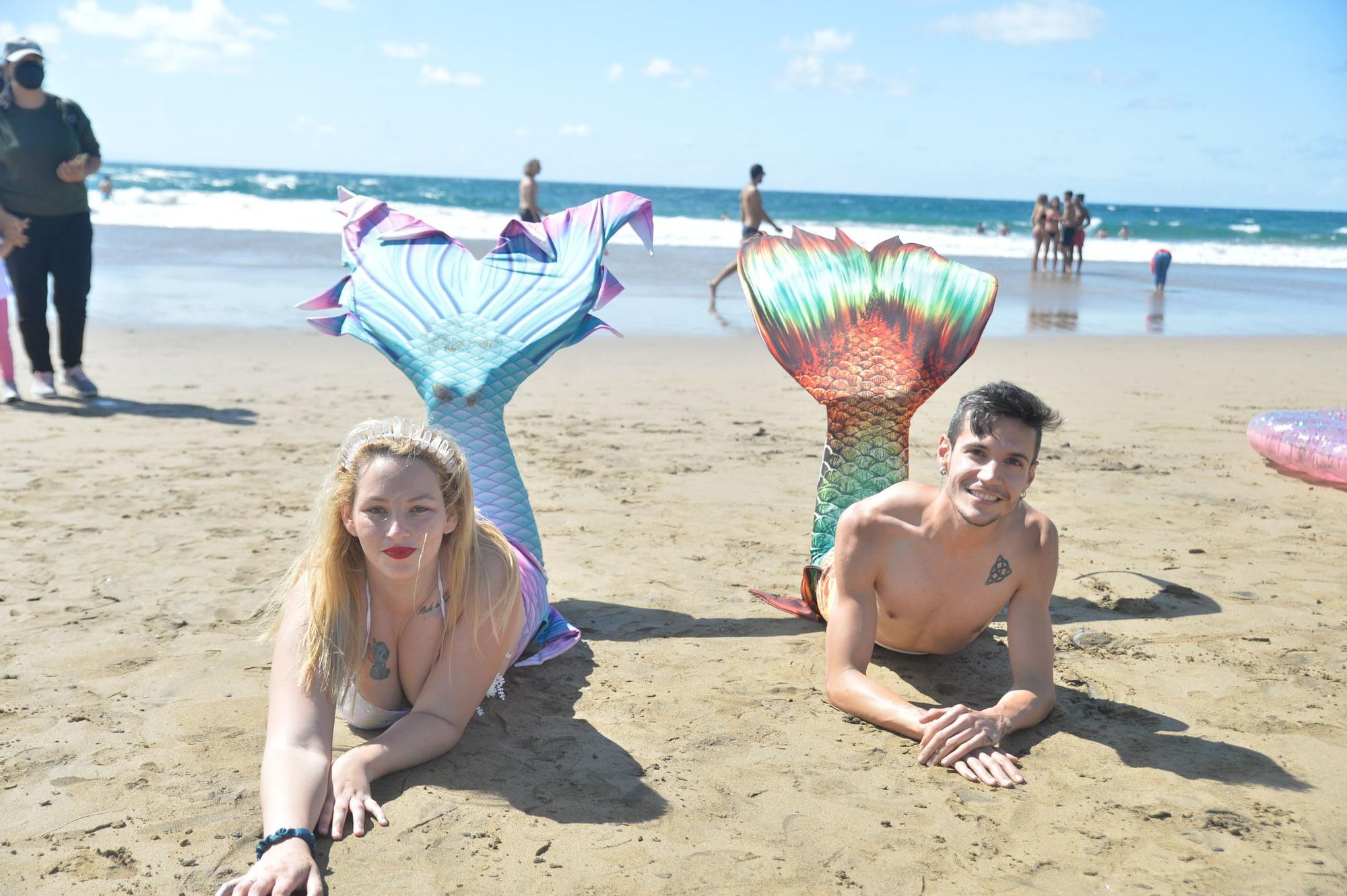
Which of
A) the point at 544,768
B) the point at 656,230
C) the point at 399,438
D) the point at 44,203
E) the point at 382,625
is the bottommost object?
the point at 544,768

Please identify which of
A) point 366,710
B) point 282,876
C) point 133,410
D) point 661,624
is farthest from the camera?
point 133,410

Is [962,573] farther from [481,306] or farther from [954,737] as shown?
[481,306]

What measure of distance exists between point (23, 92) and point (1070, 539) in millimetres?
6147

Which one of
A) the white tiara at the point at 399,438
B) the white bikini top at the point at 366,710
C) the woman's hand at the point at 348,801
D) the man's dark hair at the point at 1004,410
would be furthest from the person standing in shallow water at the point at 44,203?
the man's dark hair at the point at 1004,410

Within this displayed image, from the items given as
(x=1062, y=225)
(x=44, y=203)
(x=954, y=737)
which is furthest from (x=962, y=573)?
(x=1062, y=225)

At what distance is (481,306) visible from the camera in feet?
13.6

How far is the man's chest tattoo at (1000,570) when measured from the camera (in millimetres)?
3225

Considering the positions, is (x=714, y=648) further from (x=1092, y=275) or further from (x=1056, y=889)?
A: (x=1092, y=275)

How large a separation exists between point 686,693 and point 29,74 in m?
5.56

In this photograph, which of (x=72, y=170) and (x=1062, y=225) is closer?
(x=72, y=170)

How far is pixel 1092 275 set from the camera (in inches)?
756

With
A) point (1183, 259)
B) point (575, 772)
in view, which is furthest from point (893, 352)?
point (1183, 259)

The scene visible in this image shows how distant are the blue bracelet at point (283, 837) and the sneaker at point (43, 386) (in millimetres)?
5464

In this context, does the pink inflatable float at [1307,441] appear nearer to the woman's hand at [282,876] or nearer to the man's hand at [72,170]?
the woman's hand at [282,876]
